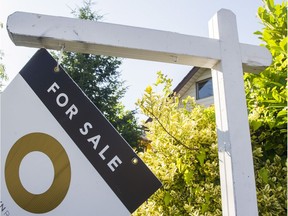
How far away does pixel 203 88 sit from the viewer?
36.5ft

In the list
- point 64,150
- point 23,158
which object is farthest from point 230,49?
point 23,158

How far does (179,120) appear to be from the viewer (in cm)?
183

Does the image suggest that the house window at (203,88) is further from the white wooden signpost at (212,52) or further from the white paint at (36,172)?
the white paint at (36,172)

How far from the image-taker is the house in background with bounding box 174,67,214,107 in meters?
10.8

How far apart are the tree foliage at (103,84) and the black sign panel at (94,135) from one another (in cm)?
1078

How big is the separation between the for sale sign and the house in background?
992cm

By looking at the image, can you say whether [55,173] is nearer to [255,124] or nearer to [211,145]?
[211,145]

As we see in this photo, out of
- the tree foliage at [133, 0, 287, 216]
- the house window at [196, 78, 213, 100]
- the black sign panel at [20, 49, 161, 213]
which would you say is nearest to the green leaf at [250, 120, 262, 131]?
the tree foliage at [133, 0, 287, 216]

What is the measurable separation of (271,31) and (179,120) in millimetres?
793

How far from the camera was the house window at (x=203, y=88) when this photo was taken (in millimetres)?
10828

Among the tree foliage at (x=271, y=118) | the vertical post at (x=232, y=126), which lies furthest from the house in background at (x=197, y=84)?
the vertical post at (x=232, y=126)

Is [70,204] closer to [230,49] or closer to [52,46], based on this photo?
[52,46]

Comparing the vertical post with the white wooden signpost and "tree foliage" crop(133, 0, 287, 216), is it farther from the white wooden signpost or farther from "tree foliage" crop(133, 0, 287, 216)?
"tree foliage" crop(133, 0, 287, 216)

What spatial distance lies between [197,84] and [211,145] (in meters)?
9.86
